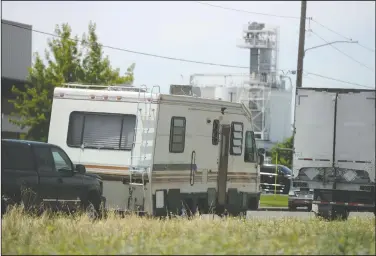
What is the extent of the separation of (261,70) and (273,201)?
53951 millimetres

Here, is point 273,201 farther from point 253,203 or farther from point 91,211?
point 91,211

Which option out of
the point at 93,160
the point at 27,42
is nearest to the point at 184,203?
the point at 93,160

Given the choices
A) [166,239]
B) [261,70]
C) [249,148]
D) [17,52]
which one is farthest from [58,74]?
[261,70]

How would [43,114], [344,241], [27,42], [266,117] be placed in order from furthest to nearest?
[266,117], [27,42], [43,114], [344,241]

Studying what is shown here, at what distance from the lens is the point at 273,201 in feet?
113

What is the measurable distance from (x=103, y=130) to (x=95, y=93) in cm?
86

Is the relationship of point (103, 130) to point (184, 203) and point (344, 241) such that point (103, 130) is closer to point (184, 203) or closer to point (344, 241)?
point (184, 203)

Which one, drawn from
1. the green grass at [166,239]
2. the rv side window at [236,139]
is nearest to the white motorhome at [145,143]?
the rv side window at [236,139]

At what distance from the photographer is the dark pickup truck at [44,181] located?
15.2 metres

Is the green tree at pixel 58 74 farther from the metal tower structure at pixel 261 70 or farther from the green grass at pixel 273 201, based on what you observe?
the metal tower structure at pixel 261 70

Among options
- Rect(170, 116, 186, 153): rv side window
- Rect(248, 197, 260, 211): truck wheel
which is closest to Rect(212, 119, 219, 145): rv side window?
Rect(170, 116, 186, 153): rv side window

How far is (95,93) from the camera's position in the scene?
1897cm

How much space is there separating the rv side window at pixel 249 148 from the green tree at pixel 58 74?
46.7 ft

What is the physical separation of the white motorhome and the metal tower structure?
2414 inches
